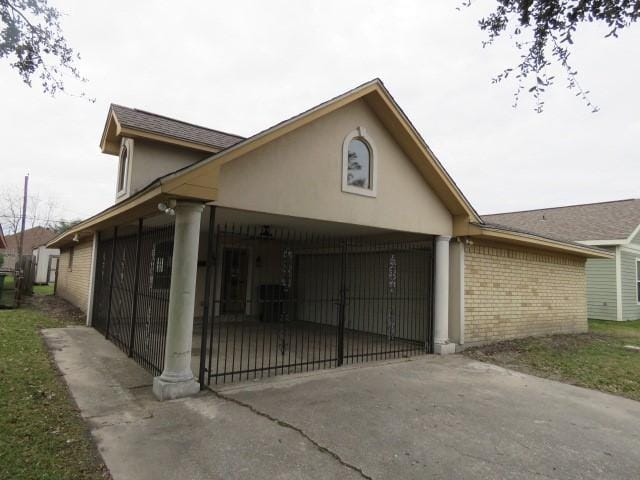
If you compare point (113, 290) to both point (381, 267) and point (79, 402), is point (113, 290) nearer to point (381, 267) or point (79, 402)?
point (79, 402)

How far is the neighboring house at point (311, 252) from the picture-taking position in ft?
17.3

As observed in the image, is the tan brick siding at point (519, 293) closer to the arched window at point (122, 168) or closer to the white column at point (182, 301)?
the white column at point (182, 301)

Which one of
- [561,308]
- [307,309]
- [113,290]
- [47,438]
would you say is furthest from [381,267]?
[47,438]

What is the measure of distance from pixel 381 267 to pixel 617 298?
1113 cm

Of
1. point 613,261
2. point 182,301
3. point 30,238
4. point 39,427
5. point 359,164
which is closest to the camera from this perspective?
point 39,427

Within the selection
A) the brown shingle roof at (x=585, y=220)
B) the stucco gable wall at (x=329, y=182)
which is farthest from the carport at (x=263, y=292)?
the brown shingle roof at (x=585, y=220)

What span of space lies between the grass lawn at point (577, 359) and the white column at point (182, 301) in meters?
5.68

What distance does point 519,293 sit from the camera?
9.83 metres

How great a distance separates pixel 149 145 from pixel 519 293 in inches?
354

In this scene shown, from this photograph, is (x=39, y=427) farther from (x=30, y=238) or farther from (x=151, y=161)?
(x=30, y=238)

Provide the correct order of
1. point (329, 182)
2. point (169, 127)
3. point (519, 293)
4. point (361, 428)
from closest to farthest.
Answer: point (361, 428)
point (329, 182)
point (169, 127)
point (519, 293)

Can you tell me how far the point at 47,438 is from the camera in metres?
3.70

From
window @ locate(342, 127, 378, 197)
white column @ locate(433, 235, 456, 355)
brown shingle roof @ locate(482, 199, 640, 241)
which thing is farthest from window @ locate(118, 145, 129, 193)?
brown shingle roof @ locate(482, 199, 640, 241)

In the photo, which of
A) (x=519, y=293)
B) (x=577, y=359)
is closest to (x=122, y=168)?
(x=519, y=293)
